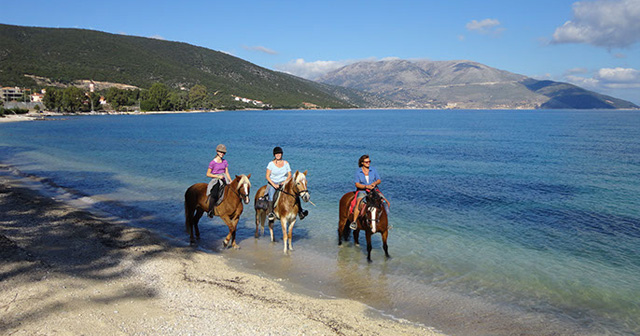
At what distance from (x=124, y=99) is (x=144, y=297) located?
17489 cm

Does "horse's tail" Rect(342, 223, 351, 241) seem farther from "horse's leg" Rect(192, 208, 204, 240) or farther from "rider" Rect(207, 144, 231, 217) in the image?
"horse's leg" Rect(192, 208, 204, 240)

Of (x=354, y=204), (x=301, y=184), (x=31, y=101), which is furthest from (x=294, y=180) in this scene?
(x=31, y=101)

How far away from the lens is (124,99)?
16262 centimetres

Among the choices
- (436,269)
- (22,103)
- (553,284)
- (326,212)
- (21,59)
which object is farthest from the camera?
(21,59)

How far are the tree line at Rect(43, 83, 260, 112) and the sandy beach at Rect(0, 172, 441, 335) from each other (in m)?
153

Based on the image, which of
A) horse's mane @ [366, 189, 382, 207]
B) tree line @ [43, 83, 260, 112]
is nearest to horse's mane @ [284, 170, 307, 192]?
horse's mane @ [366, 189, 382, 207]

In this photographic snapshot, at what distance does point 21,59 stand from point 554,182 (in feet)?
717

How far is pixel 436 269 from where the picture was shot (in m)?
10.7

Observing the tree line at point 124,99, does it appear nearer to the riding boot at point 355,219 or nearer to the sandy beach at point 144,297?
the sandy beach at point 144,297

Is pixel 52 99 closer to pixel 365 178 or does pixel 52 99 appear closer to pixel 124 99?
pixel 124 99

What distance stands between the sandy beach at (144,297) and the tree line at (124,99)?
502 feet

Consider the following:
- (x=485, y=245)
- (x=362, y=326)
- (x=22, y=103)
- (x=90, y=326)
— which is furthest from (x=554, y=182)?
(x=22, y=103)

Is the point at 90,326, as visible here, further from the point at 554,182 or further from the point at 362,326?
the point at 554,182

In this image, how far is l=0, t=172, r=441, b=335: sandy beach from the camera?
6730 millimetres
